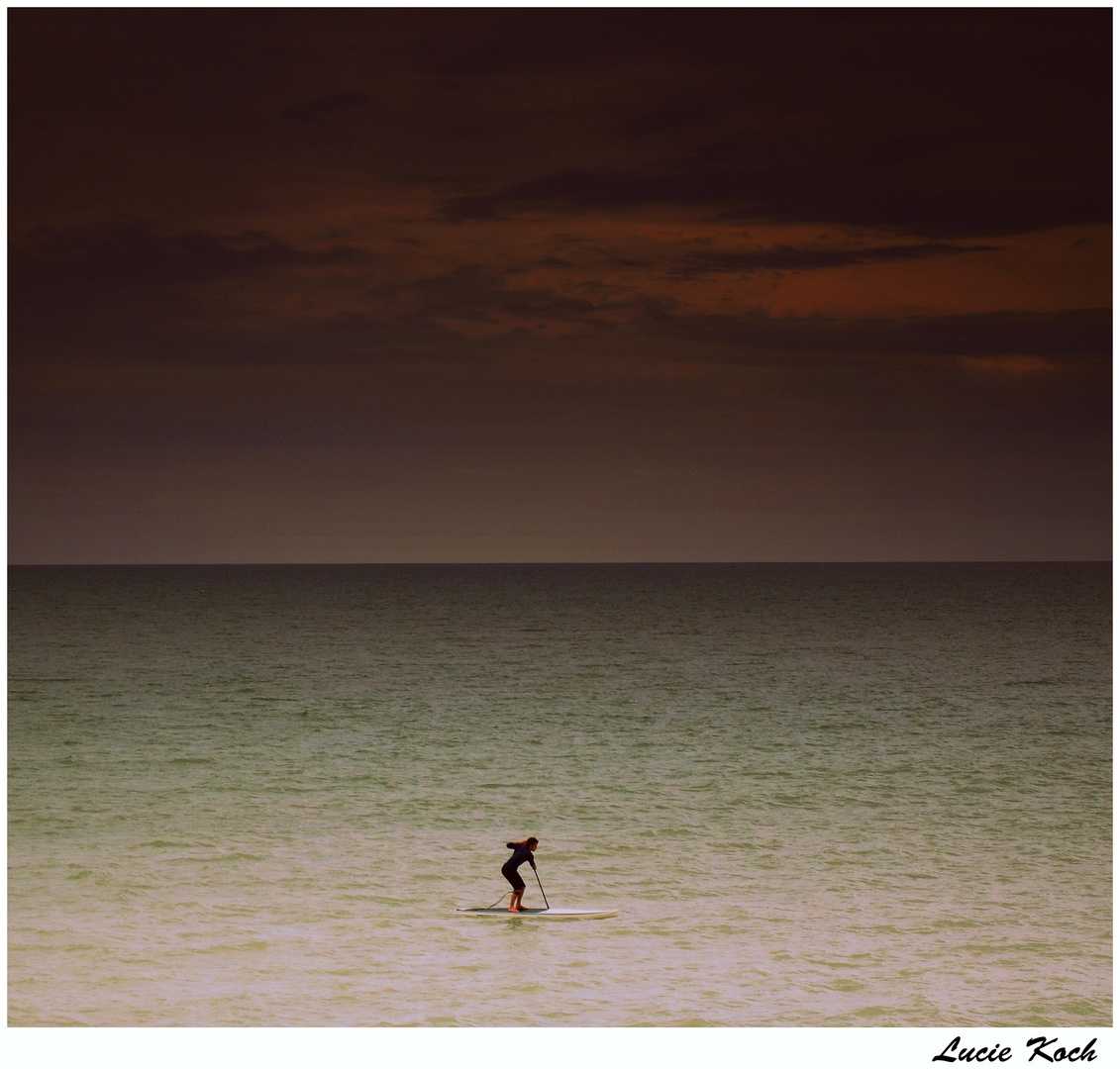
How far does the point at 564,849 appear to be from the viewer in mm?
27641

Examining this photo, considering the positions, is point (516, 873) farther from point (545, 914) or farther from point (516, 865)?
point (545, 914)

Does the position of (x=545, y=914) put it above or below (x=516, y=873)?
below

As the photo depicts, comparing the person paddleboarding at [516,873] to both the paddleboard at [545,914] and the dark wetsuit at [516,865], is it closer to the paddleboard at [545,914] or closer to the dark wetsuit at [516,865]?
the dark wetsuit at [516,865]

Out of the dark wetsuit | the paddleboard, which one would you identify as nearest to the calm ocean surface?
the paddleboard

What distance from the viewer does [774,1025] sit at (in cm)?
1736

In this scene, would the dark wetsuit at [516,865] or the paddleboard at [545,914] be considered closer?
the paddleboard at [545,914]

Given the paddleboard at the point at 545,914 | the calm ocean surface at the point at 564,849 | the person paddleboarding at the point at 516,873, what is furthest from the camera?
the person paddleboarding at the point at 516,873

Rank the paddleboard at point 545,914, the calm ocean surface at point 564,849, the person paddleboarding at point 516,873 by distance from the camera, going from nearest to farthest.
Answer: the calm ocean surface at point 564,849, the paddleboard at point 545,914, the person paddleboarding at point 516,873

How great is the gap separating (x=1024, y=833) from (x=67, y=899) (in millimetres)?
20626

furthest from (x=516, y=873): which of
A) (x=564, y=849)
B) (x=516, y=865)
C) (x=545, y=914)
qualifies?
(x=564, y=849)

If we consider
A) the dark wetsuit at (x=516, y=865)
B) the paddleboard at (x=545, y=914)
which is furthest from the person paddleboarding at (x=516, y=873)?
the paddleboard at (x=545, y=914)

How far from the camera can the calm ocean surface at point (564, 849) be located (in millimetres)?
18516

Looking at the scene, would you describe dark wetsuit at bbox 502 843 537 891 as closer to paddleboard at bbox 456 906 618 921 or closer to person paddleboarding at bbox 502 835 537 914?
person paddleboarding at bbox 502 835 537 914

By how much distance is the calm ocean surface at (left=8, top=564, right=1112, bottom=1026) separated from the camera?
1852 centimetres
